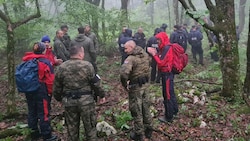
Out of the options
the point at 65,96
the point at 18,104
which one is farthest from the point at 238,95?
the point at 18,104

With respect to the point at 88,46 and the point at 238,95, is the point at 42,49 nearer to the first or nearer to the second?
the point at 88,46

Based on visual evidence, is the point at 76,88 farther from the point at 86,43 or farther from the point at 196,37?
the point at 196,37

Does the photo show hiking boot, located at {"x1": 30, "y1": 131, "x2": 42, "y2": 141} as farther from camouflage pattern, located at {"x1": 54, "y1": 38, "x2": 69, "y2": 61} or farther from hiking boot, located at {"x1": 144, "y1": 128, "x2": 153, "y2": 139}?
camouflage pattern, located at {"x1": 54, "y1": 38, "x2": 69, "y2": 61}

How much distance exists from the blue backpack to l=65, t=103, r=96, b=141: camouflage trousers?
1211 millimetres

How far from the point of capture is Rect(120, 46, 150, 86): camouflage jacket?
6.20 meters

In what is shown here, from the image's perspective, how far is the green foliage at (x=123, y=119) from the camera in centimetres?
710

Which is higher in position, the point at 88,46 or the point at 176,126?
the point at 88,46

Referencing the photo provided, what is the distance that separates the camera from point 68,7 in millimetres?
14289

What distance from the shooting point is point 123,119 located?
737 centimetres

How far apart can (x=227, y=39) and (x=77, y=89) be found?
A: 4484 mm

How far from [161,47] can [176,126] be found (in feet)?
7.02

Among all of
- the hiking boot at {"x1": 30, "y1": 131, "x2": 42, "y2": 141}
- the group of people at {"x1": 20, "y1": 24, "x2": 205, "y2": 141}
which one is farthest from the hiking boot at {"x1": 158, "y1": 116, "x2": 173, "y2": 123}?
the hiking boot at {"x1": 30, "y1": 131, "x2": 42, "y2": 141}

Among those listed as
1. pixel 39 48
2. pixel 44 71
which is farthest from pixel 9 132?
pixel 39 48

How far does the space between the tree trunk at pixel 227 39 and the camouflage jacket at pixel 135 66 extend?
99.6 inches
